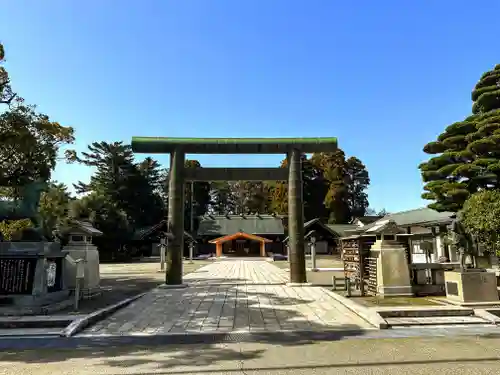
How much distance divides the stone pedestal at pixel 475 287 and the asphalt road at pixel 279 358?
3.26 metres

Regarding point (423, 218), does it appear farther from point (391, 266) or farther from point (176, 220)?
point (176, 220)

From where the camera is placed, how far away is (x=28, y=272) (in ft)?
32.3

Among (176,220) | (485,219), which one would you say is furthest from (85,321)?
(485,219)

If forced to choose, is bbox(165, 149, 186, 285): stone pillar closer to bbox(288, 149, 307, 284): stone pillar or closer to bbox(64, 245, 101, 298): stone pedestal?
bbox(64, 245, 101, 298): stone pedestal

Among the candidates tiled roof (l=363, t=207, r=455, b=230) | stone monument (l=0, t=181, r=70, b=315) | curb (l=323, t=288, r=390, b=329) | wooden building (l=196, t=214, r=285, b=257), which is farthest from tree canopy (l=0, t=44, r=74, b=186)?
wooden building (l=196, t=214, r=285, b=257)

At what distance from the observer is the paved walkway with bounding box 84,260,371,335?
750 centimetres

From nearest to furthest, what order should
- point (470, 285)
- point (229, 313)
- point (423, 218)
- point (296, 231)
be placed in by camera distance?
point (229, 313) → point (470, 285) → point (296, 231) → point (423, 218)

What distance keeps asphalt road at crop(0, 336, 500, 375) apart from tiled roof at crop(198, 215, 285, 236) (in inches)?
1746

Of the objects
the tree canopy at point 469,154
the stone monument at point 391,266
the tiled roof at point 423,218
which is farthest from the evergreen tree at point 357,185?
the stone monument at point 391,266

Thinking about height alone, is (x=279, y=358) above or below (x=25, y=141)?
below

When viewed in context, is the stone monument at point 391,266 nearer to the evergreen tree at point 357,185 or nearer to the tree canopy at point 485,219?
the tree canopy at point 485,219

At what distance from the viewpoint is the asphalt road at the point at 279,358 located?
502cm

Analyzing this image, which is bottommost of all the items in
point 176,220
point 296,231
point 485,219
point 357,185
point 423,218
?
point 296,231

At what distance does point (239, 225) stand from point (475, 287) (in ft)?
145
